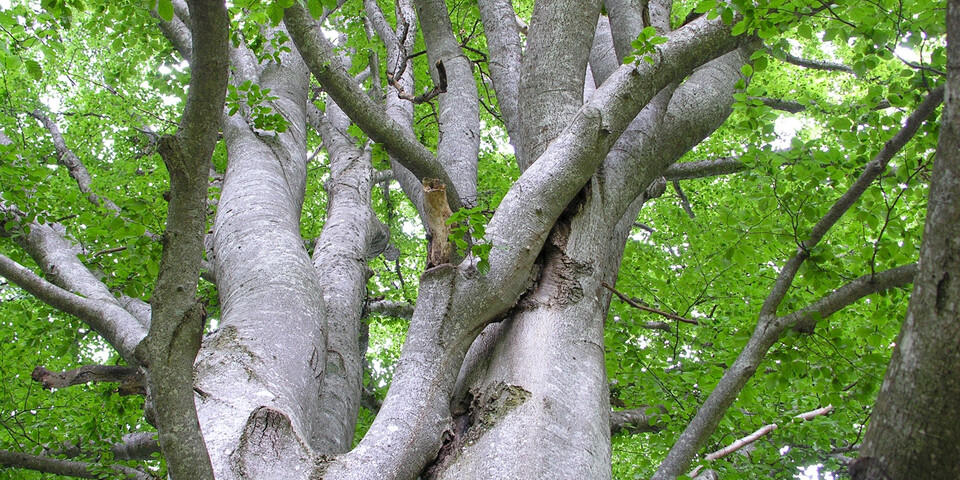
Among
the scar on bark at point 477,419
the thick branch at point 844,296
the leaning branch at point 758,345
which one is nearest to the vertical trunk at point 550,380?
the scar on bark at point 477,419

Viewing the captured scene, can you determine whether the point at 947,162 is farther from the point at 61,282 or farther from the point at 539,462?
the point at 61,282

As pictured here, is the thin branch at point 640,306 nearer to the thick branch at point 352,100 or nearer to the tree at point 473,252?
the tree at point 473,252

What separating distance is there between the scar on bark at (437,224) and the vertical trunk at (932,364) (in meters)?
1.90

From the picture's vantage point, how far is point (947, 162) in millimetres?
1185

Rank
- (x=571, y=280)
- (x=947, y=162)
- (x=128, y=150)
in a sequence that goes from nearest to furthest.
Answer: (x=947, y=162)
(x=571, y=280)
(x=128, y=150)

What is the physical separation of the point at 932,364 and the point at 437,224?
2.13 metres

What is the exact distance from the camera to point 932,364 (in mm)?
1117

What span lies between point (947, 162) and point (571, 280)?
1855mm

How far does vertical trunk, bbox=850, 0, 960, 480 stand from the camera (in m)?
1.10

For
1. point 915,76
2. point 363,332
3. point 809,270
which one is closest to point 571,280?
point 809,270

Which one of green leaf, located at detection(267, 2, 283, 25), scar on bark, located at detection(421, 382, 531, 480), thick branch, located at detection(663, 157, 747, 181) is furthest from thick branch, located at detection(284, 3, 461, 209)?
thick branch, located at detection(663, 157, 747, 181)

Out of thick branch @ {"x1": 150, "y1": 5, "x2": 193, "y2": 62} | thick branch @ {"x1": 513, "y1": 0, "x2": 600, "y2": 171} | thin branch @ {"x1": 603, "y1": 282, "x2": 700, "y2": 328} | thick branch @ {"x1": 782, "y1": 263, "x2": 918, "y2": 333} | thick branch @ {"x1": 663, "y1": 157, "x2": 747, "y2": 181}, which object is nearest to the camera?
thick branch @ {"x1": 782, "y1": 263, "x2": 918, "y2": 333}

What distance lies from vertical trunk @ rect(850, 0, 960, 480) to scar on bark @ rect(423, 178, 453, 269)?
190cm

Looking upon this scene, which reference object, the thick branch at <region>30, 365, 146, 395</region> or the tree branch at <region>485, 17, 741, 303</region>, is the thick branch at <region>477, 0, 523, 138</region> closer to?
the tree branch at <region>485, 17, 741, 303</region>
